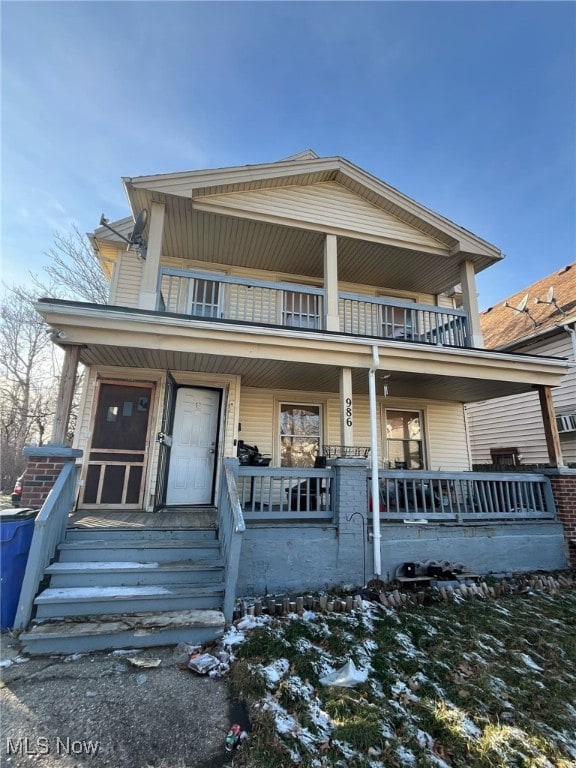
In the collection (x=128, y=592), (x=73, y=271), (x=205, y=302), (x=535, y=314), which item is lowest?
(x=128, y=592)

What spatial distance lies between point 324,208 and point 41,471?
667cm

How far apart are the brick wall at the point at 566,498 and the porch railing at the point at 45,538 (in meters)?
7.96

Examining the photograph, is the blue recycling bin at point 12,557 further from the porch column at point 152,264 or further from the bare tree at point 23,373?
the bare tree at point 23,373

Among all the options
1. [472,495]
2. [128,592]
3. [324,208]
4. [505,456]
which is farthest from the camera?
[505,456]

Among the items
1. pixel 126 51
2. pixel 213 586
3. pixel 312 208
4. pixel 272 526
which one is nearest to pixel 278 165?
pixel 312 208

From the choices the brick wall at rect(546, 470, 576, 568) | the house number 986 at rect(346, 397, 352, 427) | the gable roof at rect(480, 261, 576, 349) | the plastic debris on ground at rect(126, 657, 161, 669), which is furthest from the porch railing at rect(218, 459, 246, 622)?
the gable roof at rect(480, 261, 576, 349)

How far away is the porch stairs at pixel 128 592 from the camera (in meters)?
3.22

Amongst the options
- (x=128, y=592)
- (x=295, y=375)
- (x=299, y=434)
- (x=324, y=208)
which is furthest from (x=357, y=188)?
(x=128, y=592)

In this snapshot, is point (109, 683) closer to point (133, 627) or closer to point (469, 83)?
point (133, 627)

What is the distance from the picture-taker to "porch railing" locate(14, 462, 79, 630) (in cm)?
333

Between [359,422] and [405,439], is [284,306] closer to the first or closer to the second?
[359,422]

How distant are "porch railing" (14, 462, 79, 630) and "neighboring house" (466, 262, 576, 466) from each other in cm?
1060

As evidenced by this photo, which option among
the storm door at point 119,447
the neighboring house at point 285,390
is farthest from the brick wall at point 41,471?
the storm door at point 119,447

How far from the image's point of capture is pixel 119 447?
20.7ft
